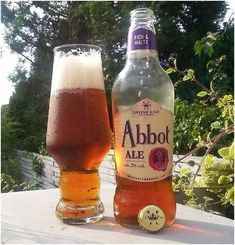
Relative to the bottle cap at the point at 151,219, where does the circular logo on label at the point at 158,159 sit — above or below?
above

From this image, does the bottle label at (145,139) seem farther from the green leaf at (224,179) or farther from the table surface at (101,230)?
the green leaf at (224,179)

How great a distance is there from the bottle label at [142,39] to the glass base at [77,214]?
0.34 meters

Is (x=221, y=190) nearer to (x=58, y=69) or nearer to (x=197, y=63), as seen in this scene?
(x=58, y=69)

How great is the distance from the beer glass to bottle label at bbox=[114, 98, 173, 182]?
0.21 ft

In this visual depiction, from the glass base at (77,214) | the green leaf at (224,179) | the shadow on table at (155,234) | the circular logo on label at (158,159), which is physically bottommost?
the shadow on table at (155,234)

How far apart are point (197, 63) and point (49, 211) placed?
15.8 ft

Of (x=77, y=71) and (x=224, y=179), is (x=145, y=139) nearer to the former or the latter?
(x=77, y=71)

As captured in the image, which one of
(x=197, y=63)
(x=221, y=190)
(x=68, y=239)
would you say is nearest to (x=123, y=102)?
(x=68, y=239)

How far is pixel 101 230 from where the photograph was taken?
2.31 feet

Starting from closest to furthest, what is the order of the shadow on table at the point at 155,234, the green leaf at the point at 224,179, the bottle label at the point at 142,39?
the shadow on table at the point at 155,234 < the bottle label at the point at 142,39 < the green leaf at the point at 224,179

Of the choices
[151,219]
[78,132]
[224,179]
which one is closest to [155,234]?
[151,219]

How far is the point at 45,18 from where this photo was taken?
7.18 m

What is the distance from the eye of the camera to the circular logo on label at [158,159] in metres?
0.71

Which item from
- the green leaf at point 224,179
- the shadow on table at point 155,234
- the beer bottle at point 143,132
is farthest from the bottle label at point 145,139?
the green leaf at point 224,179
